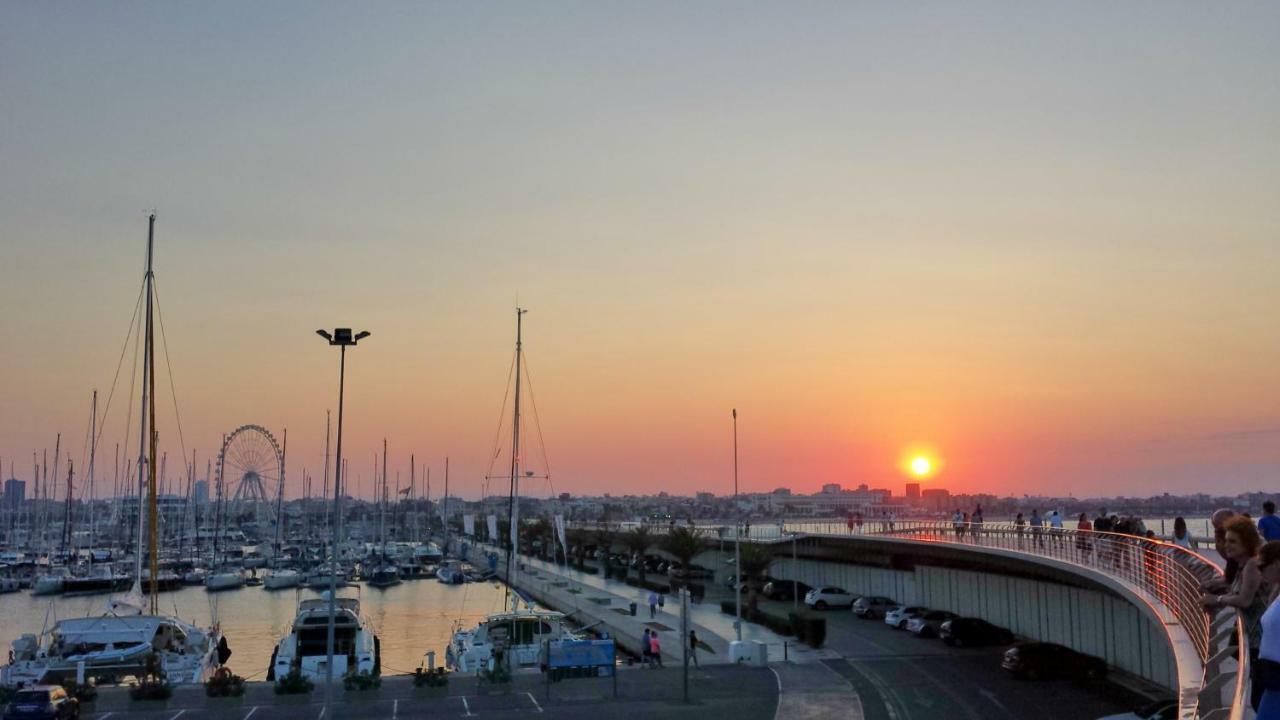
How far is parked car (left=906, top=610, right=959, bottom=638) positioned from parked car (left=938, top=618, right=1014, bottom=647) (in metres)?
1.71

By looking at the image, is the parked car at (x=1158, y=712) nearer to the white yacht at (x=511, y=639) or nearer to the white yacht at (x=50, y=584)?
the white yacht at (x=511, y=639)

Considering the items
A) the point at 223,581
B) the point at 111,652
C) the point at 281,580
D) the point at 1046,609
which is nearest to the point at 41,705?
the point at 111,652

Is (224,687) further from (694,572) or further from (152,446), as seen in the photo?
(694,572)

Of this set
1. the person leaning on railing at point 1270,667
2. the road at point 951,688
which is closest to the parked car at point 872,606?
the road at point 951,688

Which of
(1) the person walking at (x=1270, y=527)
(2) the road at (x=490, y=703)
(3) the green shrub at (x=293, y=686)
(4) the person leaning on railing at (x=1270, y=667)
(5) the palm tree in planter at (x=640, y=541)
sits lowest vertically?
(2) the road at (x=490, y=703)

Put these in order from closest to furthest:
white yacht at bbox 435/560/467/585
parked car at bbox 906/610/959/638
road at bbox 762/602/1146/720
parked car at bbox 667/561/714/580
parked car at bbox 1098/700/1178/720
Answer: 1. parked car at bbox 1098/700/1178/720
2. road at bbox 762/602/1146/720
3. parked car at bbox 906/610/959/638
4. parked car at bbox 667/561/714/580
5. white yacht at bbox 435/560/467/585

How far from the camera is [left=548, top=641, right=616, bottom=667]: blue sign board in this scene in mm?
31281

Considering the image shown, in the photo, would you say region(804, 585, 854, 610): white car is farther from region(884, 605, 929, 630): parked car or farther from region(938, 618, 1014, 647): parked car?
region(938, 618, 1014, 647): parked car

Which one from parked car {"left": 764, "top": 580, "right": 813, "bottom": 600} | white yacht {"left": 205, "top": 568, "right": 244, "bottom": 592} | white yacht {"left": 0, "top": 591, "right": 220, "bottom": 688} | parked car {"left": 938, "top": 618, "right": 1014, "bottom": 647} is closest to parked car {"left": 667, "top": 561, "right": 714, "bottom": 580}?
parked car {"left": 764, "top": 580, "right": 813, "bottom": 600}

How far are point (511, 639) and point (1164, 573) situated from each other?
80.5 ft

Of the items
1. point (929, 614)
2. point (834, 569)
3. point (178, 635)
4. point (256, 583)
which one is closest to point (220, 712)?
point (178, 635)

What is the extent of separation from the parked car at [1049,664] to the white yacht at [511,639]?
1453cm

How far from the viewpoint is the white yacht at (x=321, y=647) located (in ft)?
115

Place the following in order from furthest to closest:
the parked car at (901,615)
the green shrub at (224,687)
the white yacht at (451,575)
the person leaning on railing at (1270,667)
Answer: the white yacht at (451,575), the parked car at (901,615), the green shrub at (224,687), the person leaning on railing at (1270,667)
